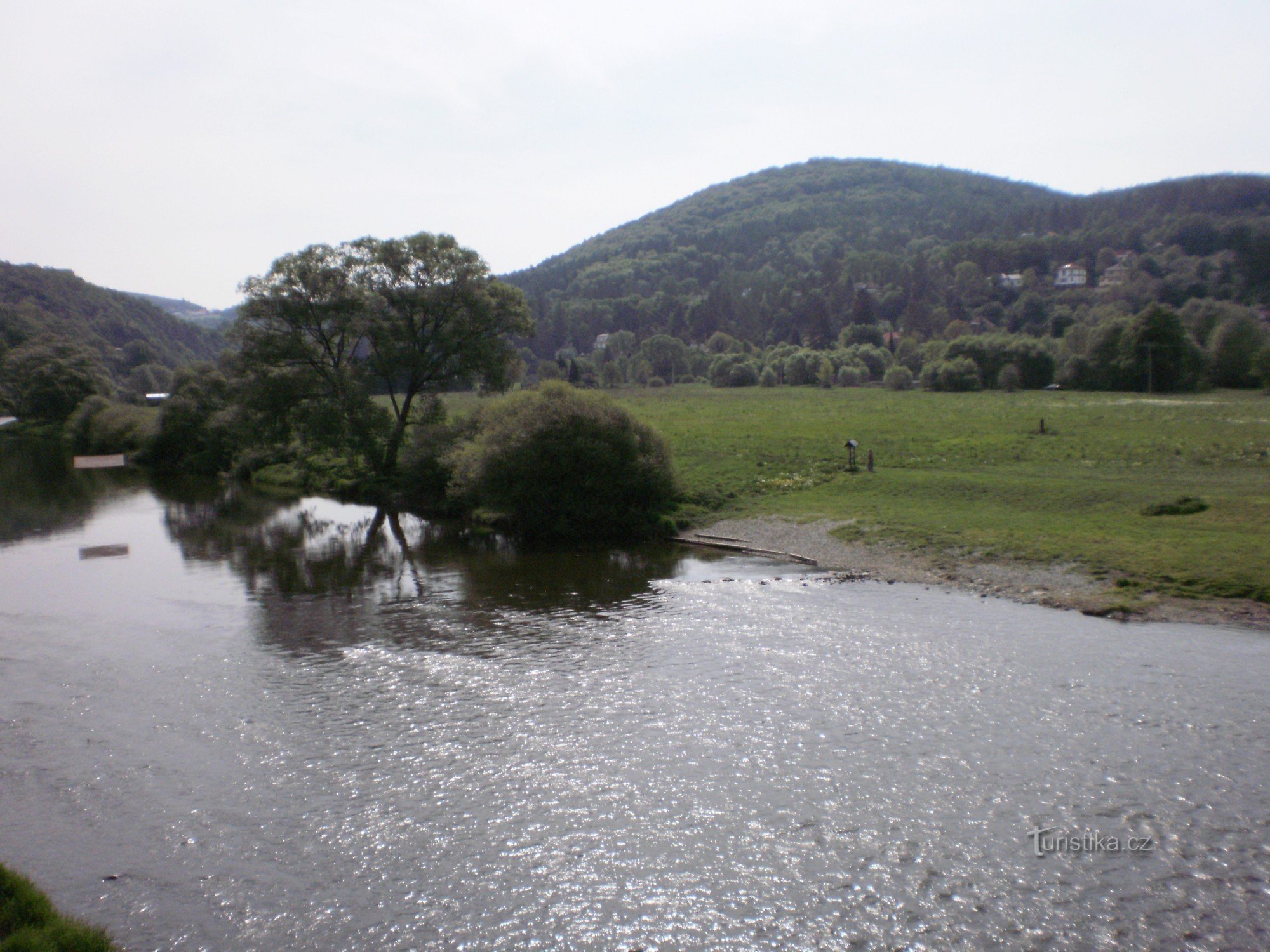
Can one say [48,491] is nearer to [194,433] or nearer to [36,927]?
[194,433]

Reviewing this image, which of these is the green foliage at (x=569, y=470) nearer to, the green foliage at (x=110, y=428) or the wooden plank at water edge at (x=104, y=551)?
the wooden plank at water edge at (x=104, y=551)

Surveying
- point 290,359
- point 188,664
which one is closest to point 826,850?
point 188,664

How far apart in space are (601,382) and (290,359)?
97.5 metres

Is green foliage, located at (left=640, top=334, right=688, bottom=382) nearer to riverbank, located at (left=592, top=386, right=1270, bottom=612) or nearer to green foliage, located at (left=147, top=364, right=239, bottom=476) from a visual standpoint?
riverbank, located at (left=592, top=386, right=1270, bottom=612)

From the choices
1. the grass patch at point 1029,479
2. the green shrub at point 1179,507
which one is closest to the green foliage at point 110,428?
the grass patch at point 1029,479

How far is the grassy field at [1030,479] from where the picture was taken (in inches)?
984

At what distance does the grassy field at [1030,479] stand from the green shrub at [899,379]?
33850 mm

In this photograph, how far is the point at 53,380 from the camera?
102688 mm

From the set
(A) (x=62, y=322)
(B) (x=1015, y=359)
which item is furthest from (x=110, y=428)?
(A) (x=62, y=322)

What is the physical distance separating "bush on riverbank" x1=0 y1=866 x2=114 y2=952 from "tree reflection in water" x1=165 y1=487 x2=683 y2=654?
36.5ft

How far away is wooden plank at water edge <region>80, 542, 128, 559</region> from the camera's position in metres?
34.0

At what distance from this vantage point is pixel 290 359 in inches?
1970

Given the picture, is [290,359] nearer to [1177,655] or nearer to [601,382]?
[1177,655]

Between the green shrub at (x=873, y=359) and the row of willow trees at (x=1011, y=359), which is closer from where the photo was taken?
the row of willow trees at (x=1011, y=359)
